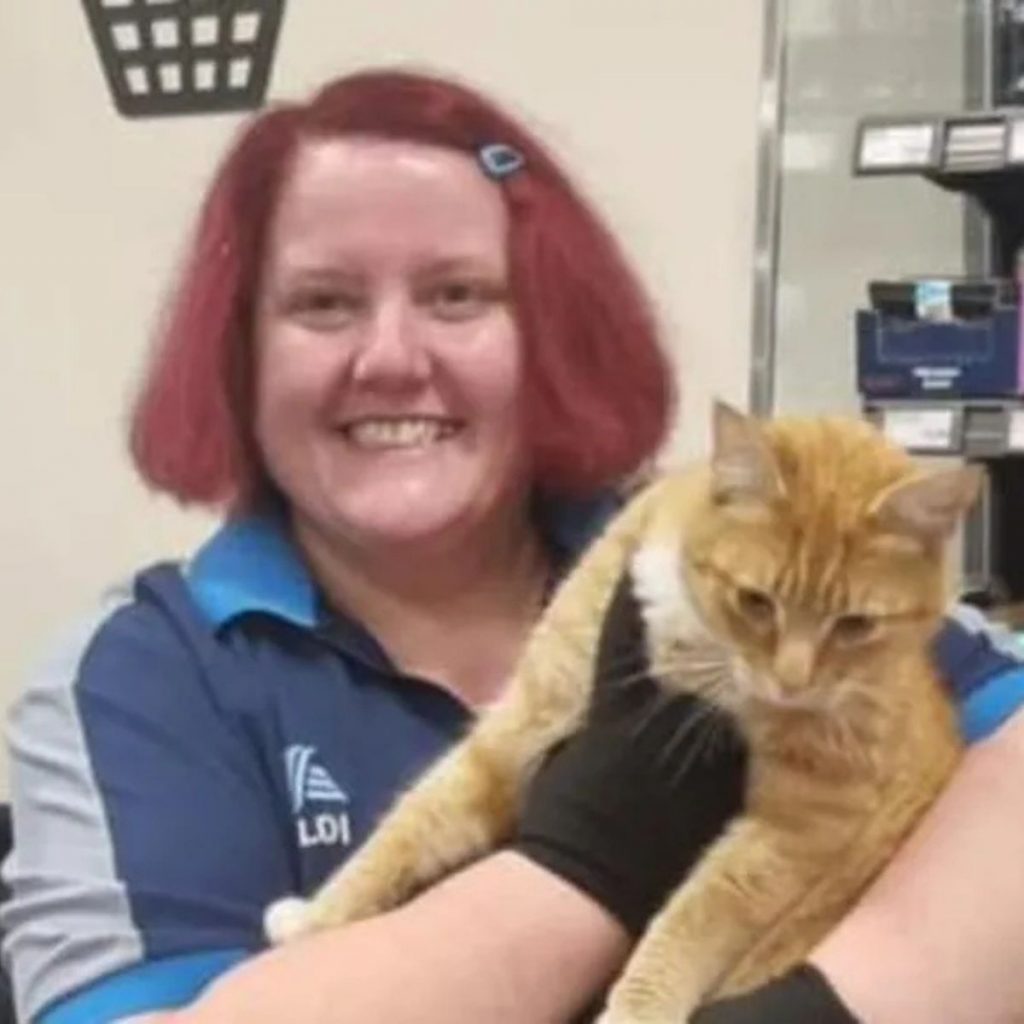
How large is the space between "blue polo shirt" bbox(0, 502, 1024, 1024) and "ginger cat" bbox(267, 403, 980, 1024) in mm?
174

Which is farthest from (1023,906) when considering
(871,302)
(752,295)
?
(752,295)

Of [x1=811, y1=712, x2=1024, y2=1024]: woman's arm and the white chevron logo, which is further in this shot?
the white chevron logo

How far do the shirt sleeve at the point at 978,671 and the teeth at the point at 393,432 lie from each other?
1.14 feet

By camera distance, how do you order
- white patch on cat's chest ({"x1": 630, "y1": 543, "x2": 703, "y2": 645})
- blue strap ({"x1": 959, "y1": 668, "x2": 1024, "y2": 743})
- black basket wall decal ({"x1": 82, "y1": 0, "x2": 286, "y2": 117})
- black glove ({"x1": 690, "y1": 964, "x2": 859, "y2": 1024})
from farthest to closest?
black basket wall decal ({"x1": 82, "y1": 0, "x2": 286, "y2": 117}) < blue strap ({"x1": 959, "y1": 668, "x2": 1024, "y2": 743}) < white patch on cat's chest ({"x1": 630, "y1": 543, "x2": 703, "y2": 645}) < black glove ({"x1": 690, "y1": 964, "x2": 859, "y2": 1024})

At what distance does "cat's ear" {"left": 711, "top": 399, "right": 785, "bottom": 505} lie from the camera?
3.98 feet

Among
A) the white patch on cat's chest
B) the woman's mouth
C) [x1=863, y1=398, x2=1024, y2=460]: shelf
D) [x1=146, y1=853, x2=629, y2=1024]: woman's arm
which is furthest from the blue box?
[x1=146, y1=853, x2=629, y2=1024]: woman's arm

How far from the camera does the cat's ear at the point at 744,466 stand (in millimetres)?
1213

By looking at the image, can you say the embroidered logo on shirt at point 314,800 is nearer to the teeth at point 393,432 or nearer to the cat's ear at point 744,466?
the teeth at point 393,432

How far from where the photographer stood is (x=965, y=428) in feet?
7.51

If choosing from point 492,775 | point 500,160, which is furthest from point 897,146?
point 492,775

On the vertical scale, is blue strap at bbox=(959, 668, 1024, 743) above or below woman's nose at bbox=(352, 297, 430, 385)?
below

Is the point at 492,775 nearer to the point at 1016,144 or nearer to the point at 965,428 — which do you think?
the point at 965,428

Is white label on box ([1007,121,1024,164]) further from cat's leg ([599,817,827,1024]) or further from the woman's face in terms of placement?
cat's leg ([599,817,827,1024])

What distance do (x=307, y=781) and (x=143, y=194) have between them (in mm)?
1743
